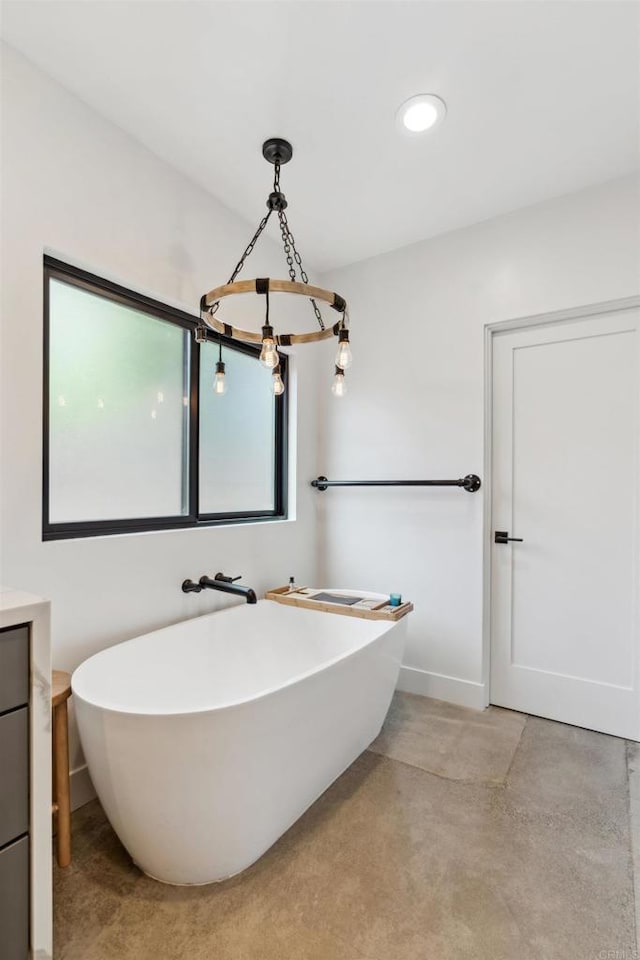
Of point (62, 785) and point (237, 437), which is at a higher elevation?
point (237, 437)

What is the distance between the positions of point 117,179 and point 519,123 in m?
1.70

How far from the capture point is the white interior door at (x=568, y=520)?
7.52 ft

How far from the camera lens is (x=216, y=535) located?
2.44 meters

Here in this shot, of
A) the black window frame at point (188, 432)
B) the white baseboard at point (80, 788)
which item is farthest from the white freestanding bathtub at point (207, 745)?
the black window frame at point (188, 432)

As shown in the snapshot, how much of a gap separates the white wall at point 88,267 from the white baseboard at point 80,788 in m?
0.06

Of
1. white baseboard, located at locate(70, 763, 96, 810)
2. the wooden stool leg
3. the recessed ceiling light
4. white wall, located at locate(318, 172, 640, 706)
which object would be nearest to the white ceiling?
the recessed ceiling light

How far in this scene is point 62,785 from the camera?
4.85ft

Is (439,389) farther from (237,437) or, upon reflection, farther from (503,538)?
(237,437)

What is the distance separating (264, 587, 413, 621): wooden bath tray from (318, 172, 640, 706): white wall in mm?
458

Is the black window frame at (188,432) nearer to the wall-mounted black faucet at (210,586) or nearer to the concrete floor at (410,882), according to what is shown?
the wall-mounted black faucet at (210,586)

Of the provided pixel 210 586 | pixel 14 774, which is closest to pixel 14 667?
pixel 14 774

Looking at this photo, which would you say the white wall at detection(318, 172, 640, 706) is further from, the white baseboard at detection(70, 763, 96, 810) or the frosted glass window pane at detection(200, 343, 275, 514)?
the white baseboard at detection(70, 763, 96, 810)

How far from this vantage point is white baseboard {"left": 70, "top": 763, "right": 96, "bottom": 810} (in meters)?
1.77

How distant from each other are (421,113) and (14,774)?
254 centimetres
